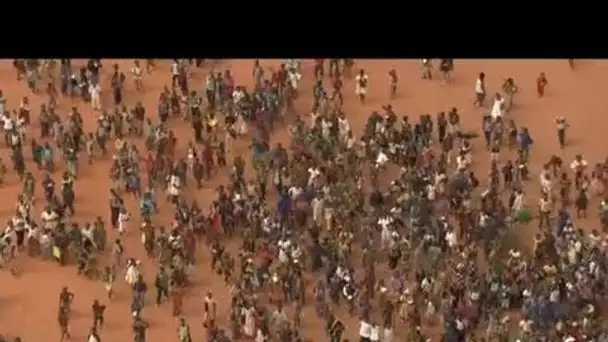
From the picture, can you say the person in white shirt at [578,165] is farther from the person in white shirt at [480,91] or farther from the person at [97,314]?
the person at [97,314]

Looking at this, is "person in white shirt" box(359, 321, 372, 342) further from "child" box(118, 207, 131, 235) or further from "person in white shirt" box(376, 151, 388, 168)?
"child" box(118, 207, 131, 235)

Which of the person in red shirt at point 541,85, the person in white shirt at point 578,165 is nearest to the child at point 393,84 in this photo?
the person in red shirt at point 541,85

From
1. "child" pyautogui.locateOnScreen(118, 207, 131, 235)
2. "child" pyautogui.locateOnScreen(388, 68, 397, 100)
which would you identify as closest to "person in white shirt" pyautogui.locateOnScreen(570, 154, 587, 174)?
"child" pyautogui.locateOnScreen(388, 68, 397, 100)

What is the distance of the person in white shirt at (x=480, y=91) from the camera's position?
2778 cm

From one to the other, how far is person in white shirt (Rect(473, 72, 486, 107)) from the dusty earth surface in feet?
0.69

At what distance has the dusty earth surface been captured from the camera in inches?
895

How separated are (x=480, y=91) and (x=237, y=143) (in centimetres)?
514

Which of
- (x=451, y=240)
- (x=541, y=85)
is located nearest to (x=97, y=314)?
(x=451, y=240)

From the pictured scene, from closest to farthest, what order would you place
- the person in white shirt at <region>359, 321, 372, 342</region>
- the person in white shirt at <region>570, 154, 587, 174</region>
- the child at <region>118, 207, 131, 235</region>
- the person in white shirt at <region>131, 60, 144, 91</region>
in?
the person in white shirt at <region>359, 321, 372, 342</region>
the child at <region>118, 207, 131, 235</region>
the person in white shirt at <region>570, 154, 587, 174</region>
the person in white shirt at <region>131, 60, 144, 91</region>

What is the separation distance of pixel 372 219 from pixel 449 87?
602 cm

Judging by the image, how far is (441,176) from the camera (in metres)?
24.4

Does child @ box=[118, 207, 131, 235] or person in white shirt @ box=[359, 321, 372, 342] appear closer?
person in white shirt @ box=[359, 321, 372, 342]

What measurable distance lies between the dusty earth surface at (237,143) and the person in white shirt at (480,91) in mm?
210
